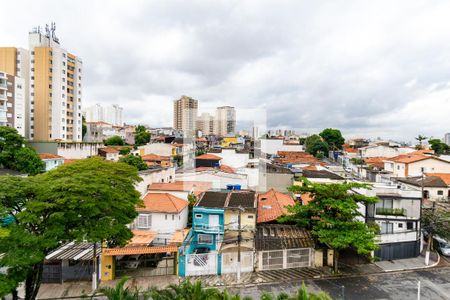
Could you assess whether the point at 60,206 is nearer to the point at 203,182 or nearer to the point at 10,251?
the point at 10,251

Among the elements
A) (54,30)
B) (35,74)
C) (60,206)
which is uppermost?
(54,30)

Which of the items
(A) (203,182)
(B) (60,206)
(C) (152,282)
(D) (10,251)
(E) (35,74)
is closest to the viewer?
(D) (10,251)

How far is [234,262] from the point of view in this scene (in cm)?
1462

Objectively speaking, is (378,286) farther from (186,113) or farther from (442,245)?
(186,113)

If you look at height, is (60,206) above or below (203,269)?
above

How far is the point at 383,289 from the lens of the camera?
1295 cm

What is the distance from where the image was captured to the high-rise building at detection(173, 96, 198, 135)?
4709 centimetres

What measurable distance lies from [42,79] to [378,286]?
52.4m

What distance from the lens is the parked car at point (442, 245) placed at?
17.0m

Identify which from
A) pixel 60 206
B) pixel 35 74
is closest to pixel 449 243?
pixel 60 206

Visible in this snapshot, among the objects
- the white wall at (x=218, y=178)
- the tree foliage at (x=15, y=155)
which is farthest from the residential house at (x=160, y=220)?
the tree foliage at (x=15, y=155)

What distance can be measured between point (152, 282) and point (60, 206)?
6.59 m

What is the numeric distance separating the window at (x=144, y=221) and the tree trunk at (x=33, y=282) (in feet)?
23.0

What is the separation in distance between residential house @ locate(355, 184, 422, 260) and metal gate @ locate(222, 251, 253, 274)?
796 cm
